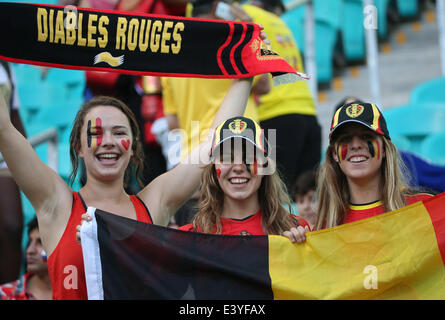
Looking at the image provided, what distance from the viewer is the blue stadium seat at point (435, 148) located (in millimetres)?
6480

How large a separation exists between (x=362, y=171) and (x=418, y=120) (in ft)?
11.6

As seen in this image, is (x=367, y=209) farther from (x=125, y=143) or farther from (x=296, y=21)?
(x=296, y=21)

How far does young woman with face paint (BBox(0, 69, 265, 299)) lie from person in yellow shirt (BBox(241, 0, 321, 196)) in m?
1.57

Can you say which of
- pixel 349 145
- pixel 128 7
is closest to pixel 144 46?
pixel 349 145

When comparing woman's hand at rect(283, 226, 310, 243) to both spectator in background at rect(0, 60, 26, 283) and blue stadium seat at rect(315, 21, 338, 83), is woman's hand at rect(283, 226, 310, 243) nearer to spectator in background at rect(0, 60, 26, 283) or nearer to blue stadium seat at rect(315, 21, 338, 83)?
spectator in background at rect(0, 60, 26, 283)

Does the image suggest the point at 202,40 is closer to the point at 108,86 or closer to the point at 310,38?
the point at 108,86

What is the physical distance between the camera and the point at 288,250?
3078 millimetres

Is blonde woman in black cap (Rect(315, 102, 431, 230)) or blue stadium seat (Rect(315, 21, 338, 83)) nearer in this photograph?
blonde woman in black cap (Rect(315, 102, 431, 230))

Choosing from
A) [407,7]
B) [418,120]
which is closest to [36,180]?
[418,120]

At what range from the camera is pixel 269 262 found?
3.05m

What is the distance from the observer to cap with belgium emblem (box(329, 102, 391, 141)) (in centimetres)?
344

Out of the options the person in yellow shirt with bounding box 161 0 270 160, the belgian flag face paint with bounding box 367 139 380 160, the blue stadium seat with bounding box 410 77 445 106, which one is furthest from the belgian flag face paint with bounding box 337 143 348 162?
the blue stadium seat with bounding box 410 77 445 106

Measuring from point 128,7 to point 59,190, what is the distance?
2.41 meters

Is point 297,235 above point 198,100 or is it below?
below
